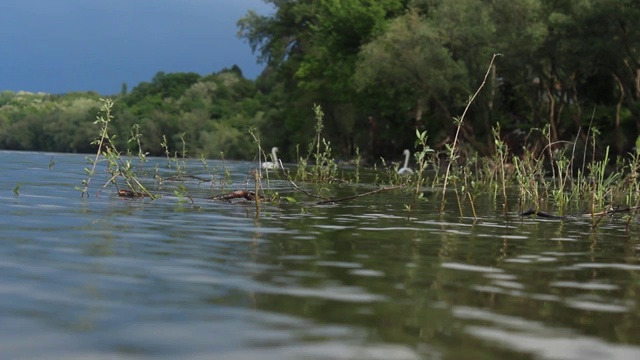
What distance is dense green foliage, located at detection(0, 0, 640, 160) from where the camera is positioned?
37.7 m

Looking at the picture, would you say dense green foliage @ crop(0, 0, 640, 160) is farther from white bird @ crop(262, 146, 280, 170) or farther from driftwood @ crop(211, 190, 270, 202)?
driftwood @ crop(211, 190, 270, 202)

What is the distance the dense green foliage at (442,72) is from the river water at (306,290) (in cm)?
1166

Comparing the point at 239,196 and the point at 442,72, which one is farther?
the point at 442,72

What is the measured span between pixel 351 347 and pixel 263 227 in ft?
18.2

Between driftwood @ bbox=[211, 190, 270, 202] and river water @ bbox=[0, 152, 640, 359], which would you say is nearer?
river water @ bbox=[0, 152, 640, 359]

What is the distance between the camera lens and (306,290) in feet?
16.9

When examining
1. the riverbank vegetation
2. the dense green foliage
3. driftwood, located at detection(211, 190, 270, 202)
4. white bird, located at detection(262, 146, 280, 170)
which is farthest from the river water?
the dense green foliage

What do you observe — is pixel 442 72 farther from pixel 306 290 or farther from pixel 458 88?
pixel 306 290

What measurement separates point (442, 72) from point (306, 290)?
39.1 metres

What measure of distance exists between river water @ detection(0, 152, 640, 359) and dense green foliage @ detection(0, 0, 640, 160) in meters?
11.7

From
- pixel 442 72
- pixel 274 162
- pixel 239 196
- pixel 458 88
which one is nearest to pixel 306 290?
pixel 239 196

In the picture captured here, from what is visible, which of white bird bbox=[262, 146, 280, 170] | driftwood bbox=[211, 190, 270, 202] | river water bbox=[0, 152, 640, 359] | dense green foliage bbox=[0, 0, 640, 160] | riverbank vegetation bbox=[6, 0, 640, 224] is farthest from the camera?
dense green foliage bbox=[0, 0, 640, 160]

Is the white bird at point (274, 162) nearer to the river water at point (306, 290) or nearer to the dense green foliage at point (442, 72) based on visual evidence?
the dense green foliage at point (442, 72)

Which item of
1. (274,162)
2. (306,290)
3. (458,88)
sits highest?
(458,88)
